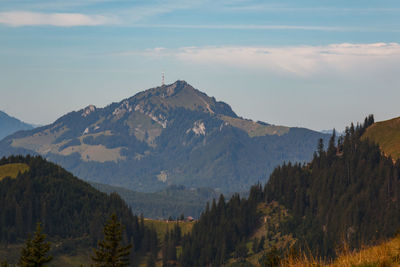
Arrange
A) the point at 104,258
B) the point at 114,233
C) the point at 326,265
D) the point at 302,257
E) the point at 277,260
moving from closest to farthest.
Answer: the point at 326,265
the point at 302,257
the point at 277,260
the point at 104,258
the point at 114,233

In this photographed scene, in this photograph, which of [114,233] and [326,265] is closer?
[326,265]

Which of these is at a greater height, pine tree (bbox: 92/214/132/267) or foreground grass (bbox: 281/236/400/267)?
foreground grass (bbox: 281/236/400/267)

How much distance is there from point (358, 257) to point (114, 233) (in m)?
35.9

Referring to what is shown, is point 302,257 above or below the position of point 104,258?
above

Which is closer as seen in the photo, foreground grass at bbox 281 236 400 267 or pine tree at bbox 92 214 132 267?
foreground grass at bbox 281 236 400 267

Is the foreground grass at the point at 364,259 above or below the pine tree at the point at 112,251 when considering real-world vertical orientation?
above

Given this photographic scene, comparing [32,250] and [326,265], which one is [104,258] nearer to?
[32,250]

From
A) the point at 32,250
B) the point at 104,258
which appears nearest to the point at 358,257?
the point at 104,258

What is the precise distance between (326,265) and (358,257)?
131cm

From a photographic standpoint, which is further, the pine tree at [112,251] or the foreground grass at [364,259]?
the pine tree at [112,251]

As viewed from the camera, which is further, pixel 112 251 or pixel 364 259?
pixel 112 251

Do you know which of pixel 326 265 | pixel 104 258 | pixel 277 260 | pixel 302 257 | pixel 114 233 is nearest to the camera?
pixel 326 265

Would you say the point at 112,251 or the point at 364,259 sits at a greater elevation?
the point at 364,259

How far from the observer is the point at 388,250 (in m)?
20.9
